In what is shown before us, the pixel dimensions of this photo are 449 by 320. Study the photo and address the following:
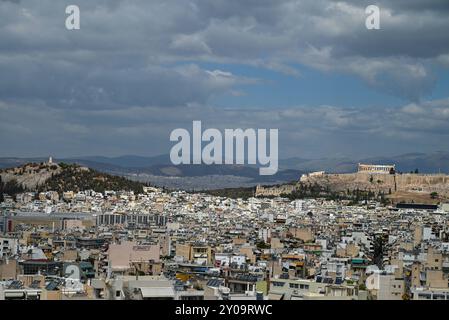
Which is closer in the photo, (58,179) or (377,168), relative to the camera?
(58,179)

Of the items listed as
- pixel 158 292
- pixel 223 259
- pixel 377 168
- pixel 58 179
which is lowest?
pixel 158 292

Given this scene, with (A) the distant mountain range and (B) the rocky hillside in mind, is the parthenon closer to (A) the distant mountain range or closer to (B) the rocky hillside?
(A) the distant mountain range

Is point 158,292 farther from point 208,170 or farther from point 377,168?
point 377,168

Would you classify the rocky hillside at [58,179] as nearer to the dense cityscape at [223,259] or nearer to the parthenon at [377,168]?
the dense cityscape at [223,259]

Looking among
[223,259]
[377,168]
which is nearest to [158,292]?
[223,259]
